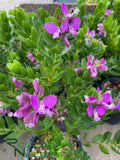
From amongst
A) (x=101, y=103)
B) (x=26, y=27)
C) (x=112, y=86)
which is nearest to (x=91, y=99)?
(x=101, y=103)

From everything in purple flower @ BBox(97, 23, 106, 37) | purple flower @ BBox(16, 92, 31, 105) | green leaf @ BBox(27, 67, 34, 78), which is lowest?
purple flower @ BBox(16, 92, 31, 105)

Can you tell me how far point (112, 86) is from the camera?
157 centimetres

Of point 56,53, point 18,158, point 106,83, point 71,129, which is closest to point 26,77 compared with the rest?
point 56,53

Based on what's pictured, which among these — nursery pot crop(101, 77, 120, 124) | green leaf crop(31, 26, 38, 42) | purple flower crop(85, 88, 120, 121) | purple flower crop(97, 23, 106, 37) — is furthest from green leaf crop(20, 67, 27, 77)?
nursery pot crop(101, 77, 120, 124)

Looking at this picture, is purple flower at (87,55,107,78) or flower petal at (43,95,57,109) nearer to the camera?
flower petal at (43,95,57,109)

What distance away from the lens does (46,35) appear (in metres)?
0.63

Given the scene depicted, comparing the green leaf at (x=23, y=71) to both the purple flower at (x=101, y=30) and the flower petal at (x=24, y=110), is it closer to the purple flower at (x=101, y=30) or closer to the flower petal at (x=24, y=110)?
the flower petal at (x=24, y=110)

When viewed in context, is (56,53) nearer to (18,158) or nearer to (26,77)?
(26,77)

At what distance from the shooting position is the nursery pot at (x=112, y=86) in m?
1.40

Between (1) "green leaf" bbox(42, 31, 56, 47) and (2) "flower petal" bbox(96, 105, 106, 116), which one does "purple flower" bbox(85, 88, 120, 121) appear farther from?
(1) "green leaf" bbox(42, 31, 56, 47)

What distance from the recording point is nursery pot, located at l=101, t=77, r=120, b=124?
140 cm

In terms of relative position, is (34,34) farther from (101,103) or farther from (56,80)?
(101,103)

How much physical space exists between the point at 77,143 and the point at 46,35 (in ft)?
2.63

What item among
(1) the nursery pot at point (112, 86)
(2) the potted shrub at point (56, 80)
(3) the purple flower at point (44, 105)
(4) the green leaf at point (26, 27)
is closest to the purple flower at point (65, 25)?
(2) the potted shrub at point (56, 80)
